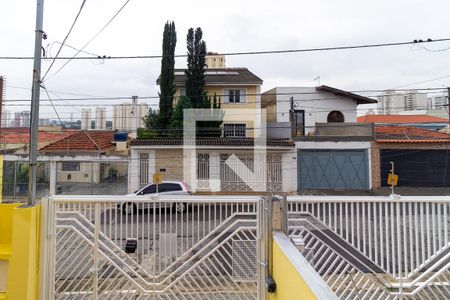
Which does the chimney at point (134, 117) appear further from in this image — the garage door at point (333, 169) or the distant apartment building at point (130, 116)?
the garage door at point (333, 169)

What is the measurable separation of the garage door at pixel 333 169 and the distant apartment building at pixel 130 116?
9.81m

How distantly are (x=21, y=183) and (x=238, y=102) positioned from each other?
40.9ft

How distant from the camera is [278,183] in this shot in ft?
49.4

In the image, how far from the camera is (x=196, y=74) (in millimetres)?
17844

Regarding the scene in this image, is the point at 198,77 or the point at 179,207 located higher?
the point at 198,77

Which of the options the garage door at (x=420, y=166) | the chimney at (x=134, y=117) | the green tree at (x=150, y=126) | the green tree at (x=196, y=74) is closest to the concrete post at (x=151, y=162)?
the green tree at (x=150, y=126)

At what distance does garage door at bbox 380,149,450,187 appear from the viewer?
618 inches

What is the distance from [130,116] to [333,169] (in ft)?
40.1

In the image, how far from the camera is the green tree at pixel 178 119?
15.8 metres

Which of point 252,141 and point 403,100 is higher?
point 403,100

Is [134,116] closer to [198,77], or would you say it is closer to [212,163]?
[198,77]

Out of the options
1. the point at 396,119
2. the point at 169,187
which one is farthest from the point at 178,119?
the point at 396,119

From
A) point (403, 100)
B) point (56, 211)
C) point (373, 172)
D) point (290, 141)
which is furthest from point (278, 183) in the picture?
point (56, 211)

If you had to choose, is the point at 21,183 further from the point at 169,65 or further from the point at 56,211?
the point at 56,211
